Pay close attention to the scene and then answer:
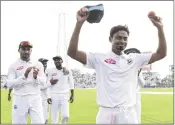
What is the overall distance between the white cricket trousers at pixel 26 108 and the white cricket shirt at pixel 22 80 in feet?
0.38

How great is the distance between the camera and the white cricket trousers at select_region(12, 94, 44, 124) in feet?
22.7

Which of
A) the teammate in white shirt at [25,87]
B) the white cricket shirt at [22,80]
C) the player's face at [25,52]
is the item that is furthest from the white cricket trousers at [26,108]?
the player's face at [25,52]

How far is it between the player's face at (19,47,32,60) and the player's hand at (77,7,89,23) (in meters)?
3.37

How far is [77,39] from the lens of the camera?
3.83m

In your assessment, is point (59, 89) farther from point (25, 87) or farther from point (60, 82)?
point (25, 87)

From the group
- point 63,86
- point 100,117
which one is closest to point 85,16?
point 100,117

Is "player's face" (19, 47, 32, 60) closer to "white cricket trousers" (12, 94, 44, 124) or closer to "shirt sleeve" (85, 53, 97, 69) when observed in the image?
"white cricket trousers" (12, 94, 44, 124)

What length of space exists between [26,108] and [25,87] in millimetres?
403

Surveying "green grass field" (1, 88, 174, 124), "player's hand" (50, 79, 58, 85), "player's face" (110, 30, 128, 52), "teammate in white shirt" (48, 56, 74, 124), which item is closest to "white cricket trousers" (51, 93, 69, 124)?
"teammate in white shirt" (48, 56, 74, 124)

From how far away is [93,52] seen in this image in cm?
424

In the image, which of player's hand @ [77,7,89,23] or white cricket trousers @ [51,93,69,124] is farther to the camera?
white cricket trousers @ [51,93,69,124]

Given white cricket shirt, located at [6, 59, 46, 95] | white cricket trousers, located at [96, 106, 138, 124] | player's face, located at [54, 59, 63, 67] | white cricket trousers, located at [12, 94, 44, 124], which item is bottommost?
white cricket trousers, located at [12, 94, 44, 124]

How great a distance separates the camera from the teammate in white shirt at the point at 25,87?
22.6 ft

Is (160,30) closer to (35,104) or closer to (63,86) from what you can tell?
(35,104)
